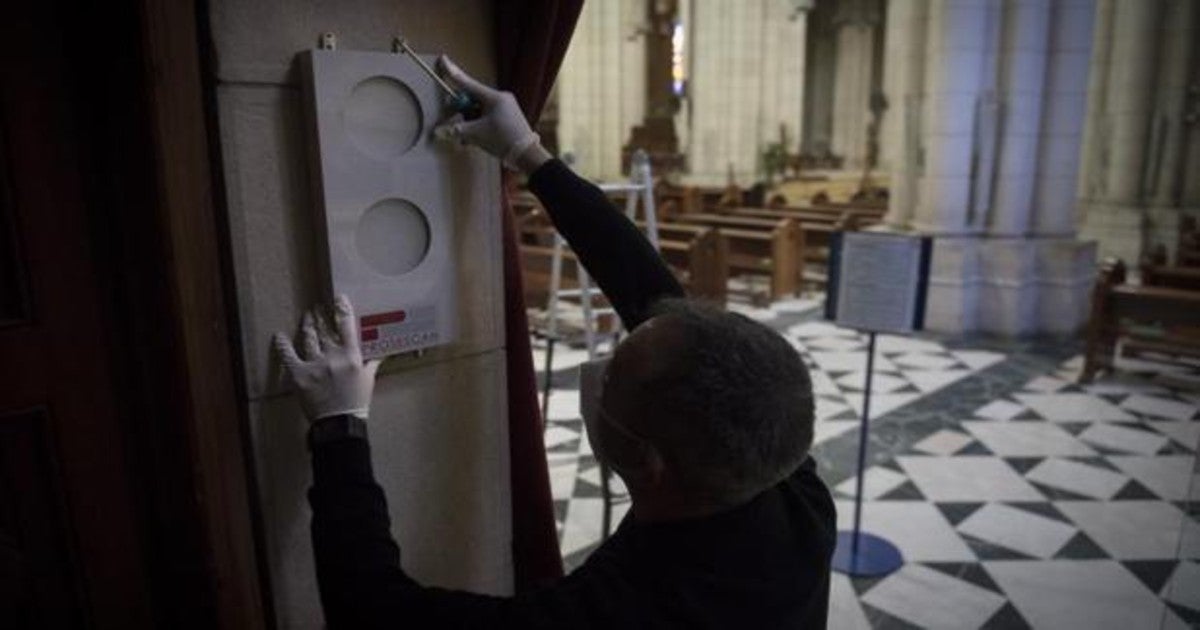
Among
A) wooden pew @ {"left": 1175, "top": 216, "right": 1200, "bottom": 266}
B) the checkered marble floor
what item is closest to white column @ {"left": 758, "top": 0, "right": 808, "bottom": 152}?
wooden pew @ {"left": 1175, "top": 216, "right": 1200, "bottom": 266}

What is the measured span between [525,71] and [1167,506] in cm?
382

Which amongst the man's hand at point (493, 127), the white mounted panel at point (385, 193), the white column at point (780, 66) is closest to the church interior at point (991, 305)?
the white column at point (780, 66)

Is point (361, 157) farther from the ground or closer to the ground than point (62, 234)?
farther from the ground

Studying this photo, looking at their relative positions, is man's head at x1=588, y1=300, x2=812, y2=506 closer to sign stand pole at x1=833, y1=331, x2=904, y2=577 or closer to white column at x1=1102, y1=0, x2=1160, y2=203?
sign stand pole at x1=833, y1=331, x2=904, y2=577

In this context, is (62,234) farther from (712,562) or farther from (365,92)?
(712,562)

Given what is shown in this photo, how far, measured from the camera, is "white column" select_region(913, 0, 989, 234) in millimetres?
6977

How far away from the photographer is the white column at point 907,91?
7645 mm

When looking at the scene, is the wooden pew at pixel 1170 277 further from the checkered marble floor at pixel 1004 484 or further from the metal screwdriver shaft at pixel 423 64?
the metal screwdriver shaft at pixel 423 64

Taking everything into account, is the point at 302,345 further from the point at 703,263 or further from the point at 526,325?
the point at 703,263

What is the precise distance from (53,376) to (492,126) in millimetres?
872

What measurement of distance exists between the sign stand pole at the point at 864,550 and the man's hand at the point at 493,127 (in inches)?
81.8

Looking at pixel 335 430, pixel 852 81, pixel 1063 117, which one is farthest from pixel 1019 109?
pixel 852 81

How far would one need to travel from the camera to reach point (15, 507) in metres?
1.37

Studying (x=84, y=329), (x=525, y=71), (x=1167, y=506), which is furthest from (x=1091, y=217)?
(x=84, y=329)
